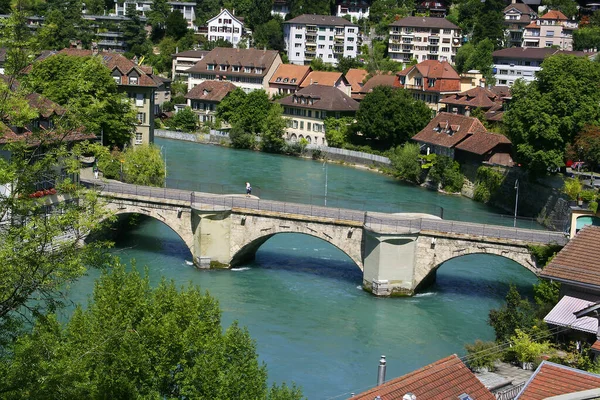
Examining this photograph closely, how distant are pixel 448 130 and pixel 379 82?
860 inches

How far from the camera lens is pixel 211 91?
295ft

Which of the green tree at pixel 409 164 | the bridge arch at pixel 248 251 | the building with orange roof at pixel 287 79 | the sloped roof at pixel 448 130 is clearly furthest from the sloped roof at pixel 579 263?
the building with orange roof at pixel 287 79

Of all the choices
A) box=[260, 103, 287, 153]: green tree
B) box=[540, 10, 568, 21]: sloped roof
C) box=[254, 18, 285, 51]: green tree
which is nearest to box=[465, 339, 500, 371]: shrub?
box=[260, 103, 287, 153]: green tree

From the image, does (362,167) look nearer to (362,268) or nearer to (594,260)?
(362,268)

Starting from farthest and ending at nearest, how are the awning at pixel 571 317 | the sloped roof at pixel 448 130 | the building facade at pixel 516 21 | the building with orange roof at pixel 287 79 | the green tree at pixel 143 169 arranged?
the building facade at pixel 516 21, the building with orange roof at pixel 287 79, the sloped roof at pixel 448 130, the green tree at pixel 143 169, the awning at pixel 571 317

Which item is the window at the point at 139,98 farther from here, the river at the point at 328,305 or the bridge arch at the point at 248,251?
the bridge arch at the point at 248,251

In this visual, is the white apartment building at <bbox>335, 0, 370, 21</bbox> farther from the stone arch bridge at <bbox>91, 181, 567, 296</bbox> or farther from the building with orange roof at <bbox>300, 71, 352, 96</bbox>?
the stone arch bridge at <bbox>91, 181, 567, 296</bbox>

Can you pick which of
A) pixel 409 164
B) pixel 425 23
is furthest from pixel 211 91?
pixel 409 164

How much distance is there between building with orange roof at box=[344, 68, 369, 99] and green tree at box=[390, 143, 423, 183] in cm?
2334

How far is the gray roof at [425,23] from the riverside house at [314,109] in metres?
23.6

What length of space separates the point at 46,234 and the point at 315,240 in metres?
33.3

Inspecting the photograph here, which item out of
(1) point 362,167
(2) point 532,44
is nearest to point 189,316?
(1) point 362,167

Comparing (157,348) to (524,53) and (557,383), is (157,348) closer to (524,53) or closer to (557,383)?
(557,383)

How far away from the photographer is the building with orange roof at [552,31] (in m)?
102
